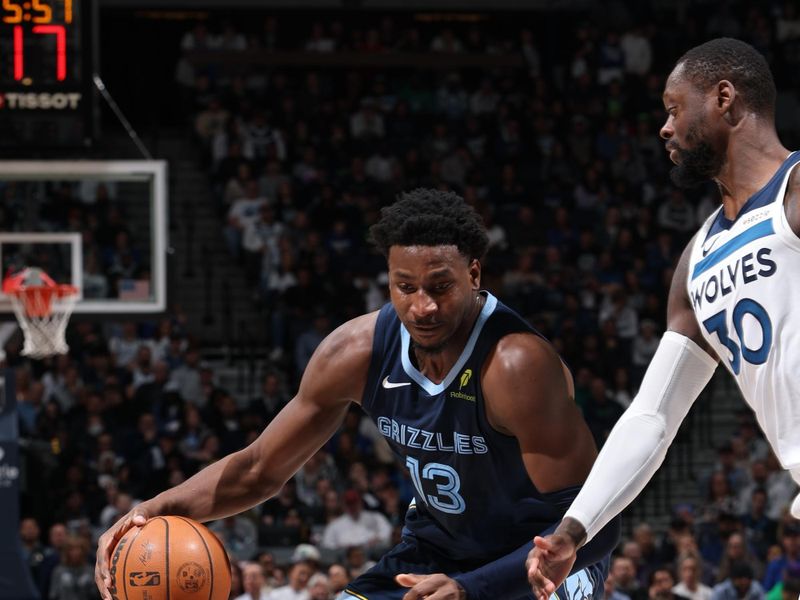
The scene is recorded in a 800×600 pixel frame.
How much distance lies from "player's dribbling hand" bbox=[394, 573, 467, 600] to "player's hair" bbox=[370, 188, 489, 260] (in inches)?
39.0

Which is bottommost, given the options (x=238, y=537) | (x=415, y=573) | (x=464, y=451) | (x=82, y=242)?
(x=238, y=537)

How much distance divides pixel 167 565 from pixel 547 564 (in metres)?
1.31

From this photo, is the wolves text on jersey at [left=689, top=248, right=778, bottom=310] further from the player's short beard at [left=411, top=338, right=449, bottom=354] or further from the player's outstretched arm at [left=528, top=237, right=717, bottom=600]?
the player's short beard at [left=411, top=338, right=449, bottom=354]

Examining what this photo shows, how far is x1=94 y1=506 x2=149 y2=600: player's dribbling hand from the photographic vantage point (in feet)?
14.0

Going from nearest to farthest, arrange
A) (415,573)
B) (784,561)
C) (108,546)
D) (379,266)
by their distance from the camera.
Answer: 1. (108,546)
2. (415,573)
3. (784,561)
4. (379,266)

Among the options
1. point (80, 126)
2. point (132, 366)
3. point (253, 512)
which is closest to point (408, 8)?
point (132, 366)

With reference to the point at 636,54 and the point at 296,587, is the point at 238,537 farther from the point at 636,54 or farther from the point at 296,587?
the point at 636,54

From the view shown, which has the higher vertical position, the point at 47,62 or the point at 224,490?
the point at 47,62

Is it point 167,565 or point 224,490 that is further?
point 224,490

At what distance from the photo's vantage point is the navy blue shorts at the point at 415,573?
4.34m

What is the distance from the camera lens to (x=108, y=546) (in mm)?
4293

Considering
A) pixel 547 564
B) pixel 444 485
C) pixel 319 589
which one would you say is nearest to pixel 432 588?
pixel 547 564

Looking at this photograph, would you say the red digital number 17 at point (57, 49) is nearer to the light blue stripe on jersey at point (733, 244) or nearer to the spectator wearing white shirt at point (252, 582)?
the spectator wearing white shirt at point (252, 582)

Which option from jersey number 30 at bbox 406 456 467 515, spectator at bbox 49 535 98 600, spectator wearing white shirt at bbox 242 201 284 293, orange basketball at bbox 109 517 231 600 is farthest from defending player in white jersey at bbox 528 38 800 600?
spectator wearing white shirt at bbox 242 201 284 293
